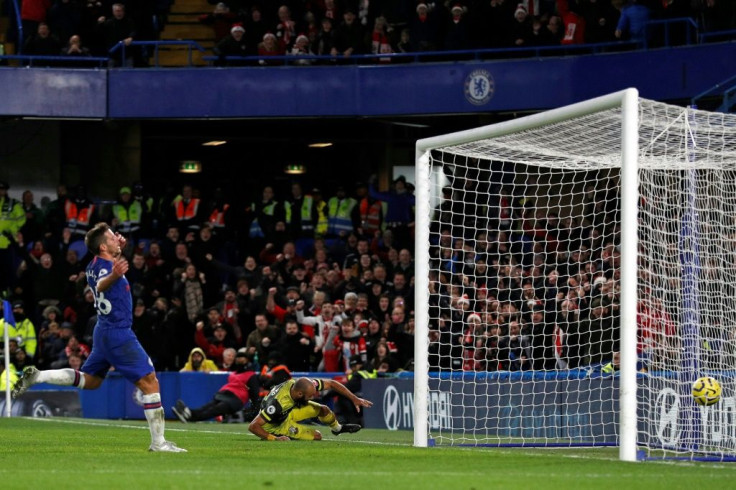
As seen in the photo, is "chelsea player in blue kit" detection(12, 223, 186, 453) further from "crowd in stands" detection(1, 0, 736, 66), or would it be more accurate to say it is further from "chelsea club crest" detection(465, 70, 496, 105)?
"chelsea club crest" detection(465, 70, 496, 105)

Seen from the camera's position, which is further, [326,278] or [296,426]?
[326,278]

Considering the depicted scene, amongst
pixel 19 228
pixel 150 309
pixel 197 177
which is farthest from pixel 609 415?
pixel 197 177

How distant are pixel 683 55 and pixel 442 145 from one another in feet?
30.9

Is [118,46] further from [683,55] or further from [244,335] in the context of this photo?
[683,55]

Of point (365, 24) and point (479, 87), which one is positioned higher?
point (365, 24)

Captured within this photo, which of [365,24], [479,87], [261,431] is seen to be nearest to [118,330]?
[261,431]

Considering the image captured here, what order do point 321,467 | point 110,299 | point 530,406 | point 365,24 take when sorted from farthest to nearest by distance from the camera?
point 365,24 → point 530,406 → point 110,299 → point 321,467

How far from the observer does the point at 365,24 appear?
25.3 metres

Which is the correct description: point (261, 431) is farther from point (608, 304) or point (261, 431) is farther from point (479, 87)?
point (479, 87)

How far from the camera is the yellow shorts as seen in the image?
43.7 ft

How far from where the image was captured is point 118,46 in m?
24.8

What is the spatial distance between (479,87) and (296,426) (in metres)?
11.5

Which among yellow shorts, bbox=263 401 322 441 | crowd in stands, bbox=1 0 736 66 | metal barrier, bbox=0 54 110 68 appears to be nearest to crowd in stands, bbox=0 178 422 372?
metal barrier, bbox=0 54 110 68

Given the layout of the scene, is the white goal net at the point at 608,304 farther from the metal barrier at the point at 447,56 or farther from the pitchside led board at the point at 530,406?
the metal barrier at the point at 447,56
